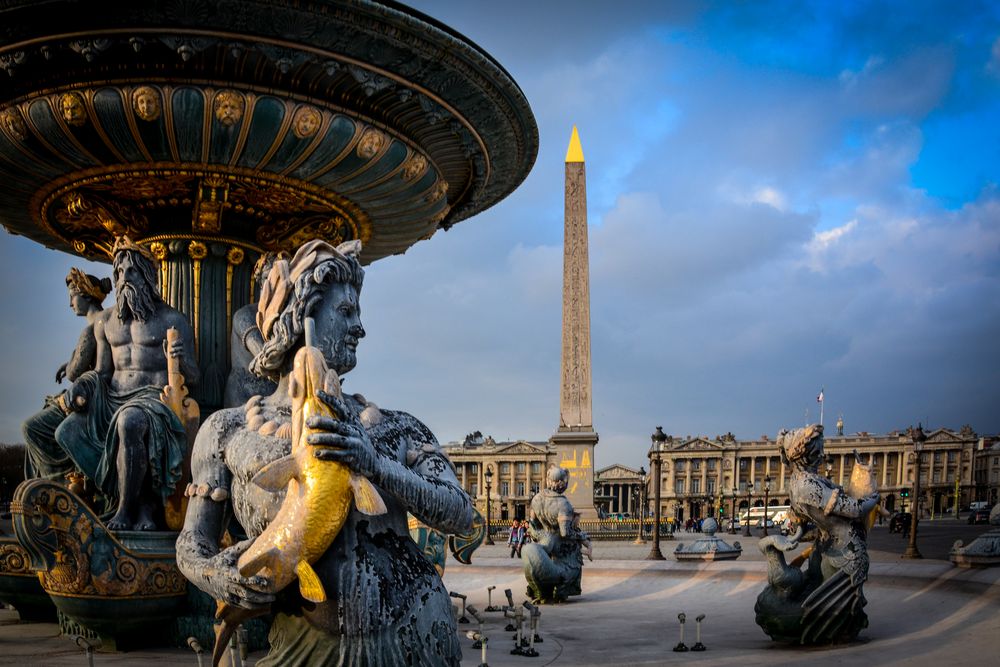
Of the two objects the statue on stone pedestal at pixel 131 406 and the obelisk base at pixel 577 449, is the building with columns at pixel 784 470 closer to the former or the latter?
the obelisk base at pixel 577 449

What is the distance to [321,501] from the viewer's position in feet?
9.87

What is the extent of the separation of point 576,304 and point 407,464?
38.5 metres

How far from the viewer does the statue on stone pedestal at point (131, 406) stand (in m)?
8.31

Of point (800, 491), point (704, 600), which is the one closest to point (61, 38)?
point (800, 491)

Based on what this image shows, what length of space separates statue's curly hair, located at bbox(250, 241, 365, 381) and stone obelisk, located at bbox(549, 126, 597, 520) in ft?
125

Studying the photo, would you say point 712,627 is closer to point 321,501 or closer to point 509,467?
point 321,501

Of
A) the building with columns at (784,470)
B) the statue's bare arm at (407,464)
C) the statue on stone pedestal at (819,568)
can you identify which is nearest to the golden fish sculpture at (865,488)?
the statue on stone pedestal at (819,568)

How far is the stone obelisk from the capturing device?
1631 inches

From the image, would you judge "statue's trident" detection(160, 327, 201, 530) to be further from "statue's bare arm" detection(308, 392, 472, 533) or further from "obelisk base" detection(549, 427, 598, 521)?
"obelisk base" detection(549, 427, 598, 521)

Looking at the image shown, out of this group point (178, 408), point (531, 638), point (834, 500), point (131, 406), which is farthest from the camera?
point (531, 638)

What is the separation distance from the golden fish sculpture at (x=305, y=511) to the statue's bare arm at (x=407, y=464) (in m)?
0.04

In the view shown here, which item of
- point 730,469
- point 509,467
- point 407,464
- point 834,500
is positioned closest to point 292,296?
point 407,464

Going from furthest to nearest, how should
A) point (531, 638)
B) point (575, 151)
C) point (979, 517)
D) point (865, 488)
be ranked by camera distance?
point (979, 517) < point (575, 151) < point (865, 488) < point (531, 638)

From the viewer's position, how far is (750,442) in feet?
455
